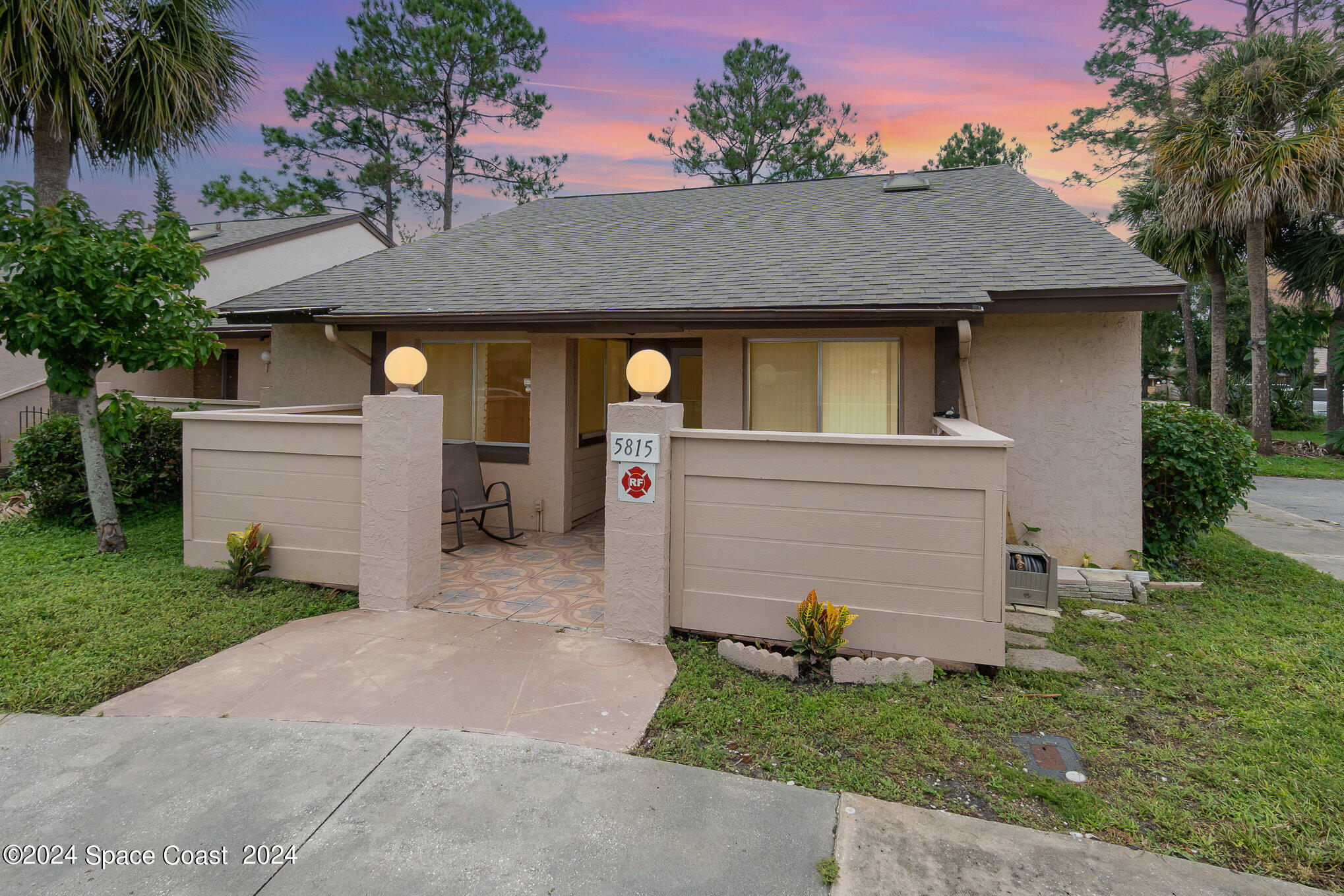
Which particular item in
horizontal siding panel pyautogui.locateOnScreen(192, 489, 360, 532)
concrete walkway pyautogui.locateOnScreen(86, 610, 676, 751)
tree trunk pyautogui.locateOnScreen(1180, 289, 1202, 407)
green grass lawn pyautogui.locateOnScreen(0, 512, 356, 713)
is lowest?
concrete walkway pyautogui.locateOnScreen(86, 610, 676, 751)

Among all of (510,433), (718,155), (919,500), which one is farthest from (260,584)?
(718,155)

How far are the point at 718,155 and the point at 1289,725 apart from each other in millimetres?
20994

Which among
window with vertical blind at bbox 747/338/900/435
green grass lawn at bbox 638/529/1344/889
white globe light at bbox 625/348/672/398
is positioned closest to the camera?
green grass lawn at bbox 638/529/1344/889

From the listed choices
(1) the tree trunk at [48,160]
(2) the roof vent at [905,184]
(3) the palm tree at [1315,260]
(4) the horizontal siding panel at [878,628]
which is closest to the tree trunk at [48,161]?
(1) the tree trunk at [48,160]

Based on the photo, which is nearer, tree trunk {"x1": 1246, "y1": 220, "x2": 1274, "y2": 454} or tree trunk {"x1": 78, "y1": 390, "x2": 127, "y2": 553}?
tree trunk {"x1": 78, "y1": 390, "x2": 127, "y2": 553}

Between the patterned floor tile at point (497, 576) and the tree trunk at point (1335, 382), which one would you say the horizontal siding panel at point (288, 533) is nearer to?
the patterned floor tile at point (497, 576)

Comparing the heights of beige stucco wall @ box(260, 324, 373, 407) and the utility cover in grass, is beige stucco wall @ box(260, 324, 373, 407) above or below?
above

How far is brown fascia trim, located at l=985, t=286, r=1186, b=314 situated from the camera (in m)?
5.17

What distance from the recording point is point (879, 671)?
3717 mm

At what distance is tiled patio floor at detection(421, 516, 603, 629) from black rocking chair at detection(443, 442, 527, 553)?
0.16 meters

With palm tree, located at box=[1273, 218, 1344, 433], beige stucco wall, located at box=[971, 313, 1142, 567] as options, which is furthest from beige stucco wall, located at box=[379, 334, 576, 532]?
palm tree, located at box=[1273, 218, 1344, 433]

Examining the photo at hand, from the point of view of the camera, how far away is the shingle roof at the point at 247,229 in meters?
14.1

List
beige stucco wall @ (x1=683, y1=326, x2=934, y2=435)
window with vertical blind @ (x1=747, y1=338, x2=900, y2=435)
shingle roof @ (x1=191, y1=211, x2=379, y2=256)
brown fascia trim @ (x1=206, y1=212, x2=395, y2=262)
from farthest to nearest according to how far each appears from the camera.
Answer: shingle roof @ (x1=191, y1=211, x2=379, y2=256)
brown fascia trim @ (x1=206, y1=212, x2=395, y2=262)
window with vertical blind @ (x1=747, y1=338, x2=900, y2=435)
beige stucco wall @ (x1=683, y1=326, x2=934, y2=435)

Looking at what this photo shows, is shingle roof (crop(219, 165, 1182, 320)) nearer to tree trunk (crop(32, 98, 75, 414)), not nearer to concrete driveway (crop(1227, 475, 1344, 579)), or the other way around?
tree trunk (crop(32, 98, 75, 414))
